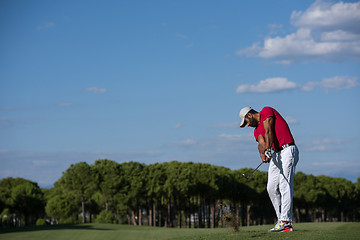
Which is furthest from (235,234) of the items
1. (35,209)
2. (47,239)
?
(35,209)

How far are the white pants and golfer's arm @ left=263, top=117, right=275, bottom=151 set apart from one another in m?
0.61

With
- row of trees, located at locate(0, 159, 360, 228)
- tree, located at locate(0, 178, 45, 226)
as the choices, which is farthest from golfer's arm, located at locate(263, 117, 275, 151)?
tree, located at locate(0, 178, 45, 226)

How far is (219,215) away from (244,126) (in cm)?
334

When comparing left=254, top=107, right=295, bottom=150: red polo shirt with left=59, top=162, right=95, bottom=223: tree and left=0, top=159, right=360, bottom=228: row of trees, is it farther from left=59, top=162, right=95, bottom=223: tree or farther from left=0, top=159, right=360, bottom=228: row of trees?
left=59, top=162, right=95, bottom=223: tree

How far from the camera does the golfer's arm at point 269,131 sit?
1294cm

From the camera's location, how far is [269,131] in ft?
42.6

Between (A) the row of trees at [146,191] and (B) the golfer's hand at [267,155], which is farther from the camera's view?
(A) the row of trees at [146,191]

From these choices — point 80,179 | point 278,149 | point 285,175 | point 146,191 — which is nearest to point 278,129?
point 278,149

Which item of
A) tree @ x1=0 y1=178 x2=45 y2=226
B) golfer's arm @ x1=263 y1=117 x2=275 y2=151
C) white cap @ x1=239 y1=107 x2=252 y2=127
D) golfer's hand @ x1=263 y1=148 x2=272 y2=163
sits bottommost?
tree @ x1=0 y1=178 x2=45 y2=226

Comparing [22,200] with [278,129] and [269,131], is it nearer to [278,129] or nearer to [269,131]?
[278,129]

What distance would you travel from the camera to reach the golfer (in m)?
13.1

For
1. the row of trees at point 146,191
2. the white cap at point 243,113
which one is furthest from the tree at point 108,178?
the white cap at point 243,113

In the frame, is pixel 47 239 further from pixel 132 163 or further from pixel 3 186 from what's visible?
pixel 3 186

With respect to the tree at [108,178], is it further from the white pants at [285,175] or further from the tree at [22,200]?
the white pants at [285,175]
